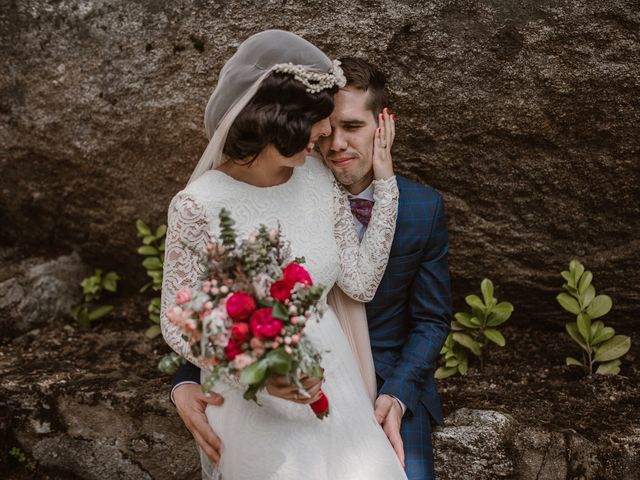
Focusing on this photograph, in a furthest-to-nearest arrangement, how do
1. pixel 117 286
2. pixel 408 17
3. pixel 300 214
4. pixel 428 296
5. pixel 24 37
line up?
1. pixel 117 286
2. pixel 24 37
3. pixel 408 17
4. pixel 428 296
5. pixel 300 214

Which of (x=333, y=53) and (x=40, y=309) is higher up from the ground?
(x=333, y=53)

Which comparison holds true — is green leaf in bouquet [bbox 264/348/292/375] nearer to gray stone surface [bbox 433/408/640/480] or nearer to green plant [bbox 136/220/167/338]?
gray stone surface [bbox 433/408/640/480]

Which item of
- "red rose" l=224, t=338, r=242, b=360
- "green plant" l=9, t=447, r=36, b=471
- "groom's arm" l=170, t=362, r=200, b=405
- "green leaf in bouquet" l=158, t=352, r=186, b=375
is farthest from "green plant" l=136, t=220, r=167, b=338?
"red rose" l=224, t=338, r=242, b=360

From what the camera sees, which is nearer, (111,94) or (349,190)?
(349,190)

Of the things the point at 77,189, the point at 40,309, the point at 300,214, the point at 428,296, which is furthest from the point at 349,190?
the point at 40,309

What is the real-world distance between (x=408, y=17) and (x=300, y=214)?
4.17ft

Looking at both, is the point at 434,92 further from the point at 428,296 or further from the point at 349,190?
the point at 428,296

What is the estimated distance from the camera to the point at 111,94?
3.64 meters

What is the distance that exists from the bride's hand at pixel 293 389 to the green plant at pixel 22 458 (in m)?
2.02

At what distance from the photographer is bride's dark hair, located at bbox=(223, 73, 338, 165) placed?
2.43 metres

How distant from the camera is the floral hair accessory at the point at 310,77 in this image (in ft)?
7.91

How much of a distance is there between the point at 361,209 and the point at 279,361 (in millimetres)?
1147

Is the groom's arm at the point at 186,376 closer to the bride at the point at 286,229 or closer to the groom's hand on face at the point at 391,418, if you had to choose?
the bride at the point at 286,229

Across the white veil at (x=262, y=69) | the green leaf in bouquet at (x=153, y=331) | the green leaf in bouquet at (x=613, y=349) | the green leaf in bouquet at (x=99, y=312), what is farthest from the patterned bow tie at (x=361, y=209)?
the green leaf in bouquet at (x=99, y=312)
